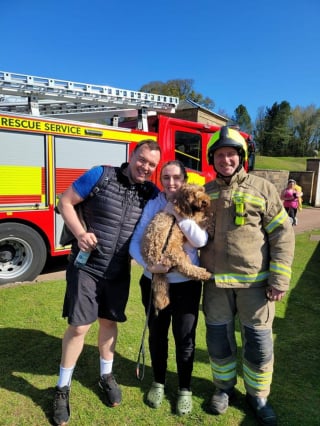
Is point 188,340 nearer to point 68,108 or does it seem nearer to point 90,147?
point 90,147

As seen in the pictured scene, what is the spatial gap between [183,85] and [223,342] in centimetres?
4587

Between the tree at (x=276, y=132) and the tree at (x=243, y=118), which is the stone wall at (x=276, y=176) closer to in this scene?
the tree at (x=276, y=132)

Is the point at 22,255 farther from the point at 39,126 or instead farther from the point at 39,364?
the point at 39,364

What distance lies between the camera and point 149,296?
234 cm

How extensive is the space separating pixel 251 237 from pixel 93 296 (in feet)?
3.76

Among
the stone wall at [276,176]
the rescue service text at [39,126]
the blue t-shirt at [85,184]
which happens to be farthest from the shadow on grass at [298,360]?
the stone wall at [276,176]

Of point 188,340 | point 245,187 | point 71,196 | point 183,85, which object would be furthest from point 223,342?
point 183,85

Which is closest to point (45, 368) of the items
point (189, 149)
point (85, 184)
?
point (85, 184)

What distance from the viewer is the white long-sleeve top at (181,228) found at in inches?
84.2

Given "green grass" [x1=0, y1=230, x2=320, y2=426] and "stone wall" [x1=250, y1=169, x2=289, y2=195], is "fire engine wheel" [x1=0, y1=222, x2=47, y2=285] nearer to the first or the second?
"green grass" [x1=0, y1=230, x2=320, y2=426]

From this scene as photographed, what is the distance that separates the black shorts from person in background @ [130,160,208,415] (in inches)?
7.0

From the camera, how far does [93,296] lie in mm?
2297

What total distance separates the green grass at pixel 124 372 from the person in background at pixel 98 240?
0.31 metres

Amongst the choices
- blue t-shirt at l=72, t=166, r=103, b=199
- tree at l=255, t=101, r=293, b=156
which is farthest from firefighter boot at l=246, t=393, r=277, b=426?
tree at l=255, t=101, r=293, b=156
